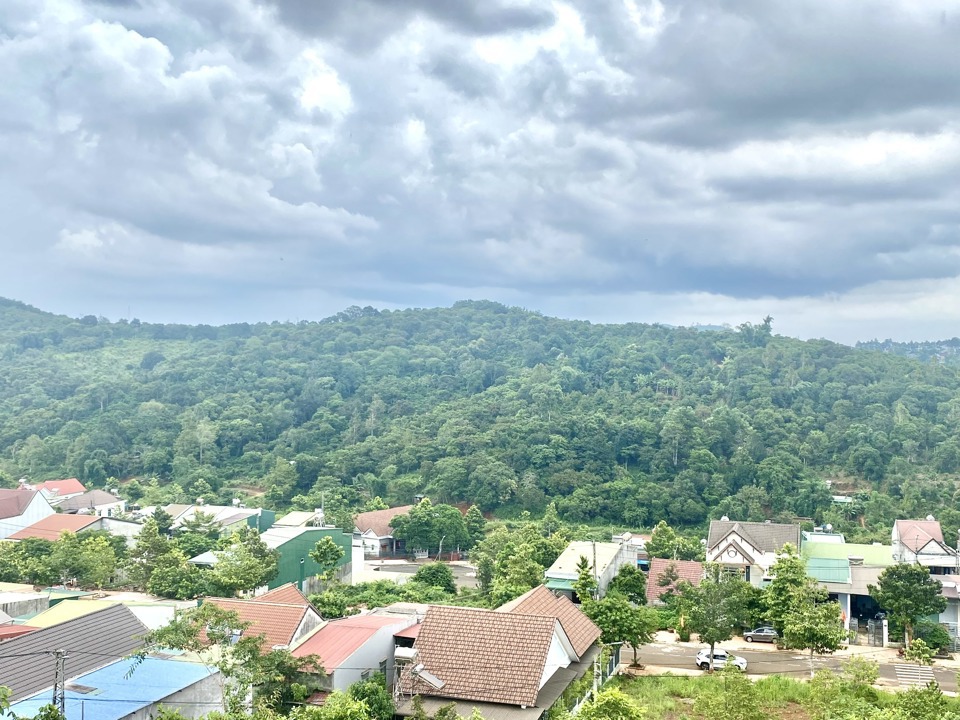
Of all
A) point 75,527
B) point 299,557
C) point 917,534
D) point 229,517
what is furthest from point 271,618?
point 917,534

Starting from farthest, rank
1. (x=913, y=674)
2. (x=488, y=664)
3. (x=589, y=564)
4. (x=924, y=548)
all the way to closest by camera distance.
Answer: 1. (x=924, y=548)
2. (x=589, y=564)
3. (x=913, y=674)
4. (x=488, y=664)

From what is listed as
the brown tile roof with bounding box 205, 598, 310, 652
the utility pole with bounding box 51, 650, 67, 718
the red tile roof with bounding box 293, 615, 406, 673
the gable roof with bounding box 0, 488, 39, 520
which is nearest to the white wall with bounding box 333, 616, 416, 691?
the red tile roof with bounding box 293, 615, 406, 673

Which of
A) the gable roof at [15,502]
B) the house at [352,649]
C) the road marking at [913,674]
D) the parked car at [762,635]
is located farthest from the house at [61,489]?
the road marking at [913,674]

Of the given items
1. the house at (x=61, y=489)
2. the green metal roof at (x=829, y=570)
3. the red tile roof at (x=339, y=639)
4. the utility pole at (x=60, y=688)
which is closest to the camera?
the utility pole at (x=60, y=688)

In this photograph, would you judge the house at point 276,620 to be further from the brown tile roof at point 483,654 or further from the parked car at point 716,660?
the parked car at point 716,660

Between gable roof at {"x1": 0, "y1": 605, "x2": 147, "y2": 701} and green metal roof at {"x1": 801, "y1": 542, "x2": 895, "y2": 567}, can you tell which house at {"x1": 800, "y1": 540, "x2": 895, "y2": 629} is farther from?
gable roof at {"x1": 0, "y1": 605, "x2": 147, "y2": 701}

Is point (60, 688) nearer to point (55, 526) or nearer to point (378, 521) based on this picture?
point (55, 526)

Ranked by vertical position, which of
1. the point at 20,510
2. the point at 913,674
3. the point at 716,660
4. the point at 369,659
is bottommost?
the point at 716,660
